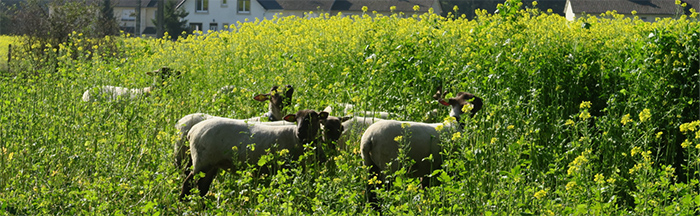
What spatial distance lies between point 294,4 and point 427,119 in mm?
54817

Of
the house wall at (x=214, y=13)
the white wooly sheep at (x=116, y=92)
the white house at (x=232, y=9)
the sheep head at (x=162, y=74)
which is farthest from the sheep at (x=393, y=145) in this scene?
the house wall at (x=214, y=13)

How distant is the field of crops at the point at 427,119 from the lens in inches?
199

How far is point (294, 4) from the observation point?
6244cm

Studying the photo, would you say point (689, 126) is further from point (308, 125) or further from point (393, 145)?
point (308, 125)

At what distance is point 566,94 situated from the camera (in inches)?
350

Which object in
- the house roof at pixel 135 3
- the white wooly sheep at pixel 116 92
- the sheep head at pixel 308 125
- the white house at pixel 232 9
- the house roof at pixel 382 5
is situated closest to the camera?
the sheep head at pixel 308 125

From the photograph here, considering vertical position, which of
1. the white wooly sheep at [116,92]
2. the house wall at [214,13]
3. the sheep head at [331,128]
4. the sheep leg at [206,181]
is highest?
the house wall at [214,13]

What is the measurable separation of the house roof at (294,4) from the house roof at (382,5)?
2.55 m

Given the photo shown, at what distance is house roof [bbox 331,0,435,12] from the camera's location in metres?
45.8

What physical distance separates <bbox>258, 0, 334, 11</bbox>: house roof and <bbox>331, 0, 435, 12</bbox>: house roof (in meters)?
2.55

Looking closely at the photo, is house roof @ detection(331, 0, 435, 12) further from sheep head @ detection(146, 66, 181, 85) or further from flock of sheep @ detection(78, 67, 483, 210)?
flock of sheep @ detection(78, 67, 483, 210)

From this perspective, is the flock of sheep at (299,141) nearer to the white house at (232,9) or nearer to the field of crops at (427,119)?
the field of crops at (427,119)

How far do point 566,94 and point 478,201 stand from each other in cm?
419

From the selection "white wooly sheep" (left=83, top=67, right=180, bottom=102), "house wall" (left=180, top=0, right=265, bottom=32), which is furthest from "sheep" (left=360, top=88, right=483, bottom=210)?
"house wall" (left=180, top=0, right=265, bottom=32)
